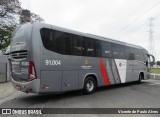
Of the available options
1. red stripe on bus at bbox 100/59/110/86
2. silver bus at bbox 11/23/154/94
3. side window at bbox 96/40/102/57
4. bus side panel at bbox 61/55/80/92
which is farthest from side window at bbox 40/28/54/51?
red stripe on bus at bbox 100/59/110/86

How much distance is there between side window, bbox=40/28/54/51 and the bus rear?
20.7 inches

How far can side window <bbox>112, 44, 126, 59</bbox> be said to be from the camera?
497 inches

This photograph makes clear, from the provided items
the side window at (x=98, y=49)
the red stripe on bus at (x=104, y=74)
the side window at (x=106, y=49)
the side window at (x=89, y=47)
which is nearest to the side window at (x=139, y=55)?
the side window at (x=106, y=49)

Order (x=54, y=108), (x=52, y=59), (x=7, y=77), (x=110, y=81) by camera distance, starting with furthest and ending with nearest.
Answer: (x=7, y=77) < (x=110, y=81) < (x=52, y=59) < (x=54, y=108)

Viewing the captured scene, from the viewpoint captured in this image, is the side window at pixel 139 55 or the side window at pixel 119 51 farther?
the side window at pixel 139 55

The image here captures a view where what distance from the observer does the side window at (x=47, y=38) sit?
26.4 ft

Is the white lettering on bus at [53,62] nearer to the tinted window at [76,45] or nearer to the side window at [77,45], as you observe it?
the tinted window at [76,45]

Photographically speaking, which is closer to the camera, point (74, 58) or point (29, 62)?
point (29, 62)

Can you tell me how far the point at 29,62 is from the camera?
7754 mm

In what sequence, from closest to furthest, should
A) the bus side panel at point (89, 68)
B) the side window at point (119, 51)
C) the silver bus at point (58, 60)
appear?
the silver bus at point (58, 60)
the bus side panel at point (89, 68)
the side window at point (119, 51)

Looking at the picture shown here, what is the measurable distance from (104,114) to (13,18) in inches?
1056

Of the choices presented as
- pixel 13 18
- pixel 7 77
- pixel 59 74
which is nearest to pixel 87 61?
pixel 59 74

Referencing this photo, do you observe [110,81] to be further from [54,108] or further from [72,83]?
[54,108]

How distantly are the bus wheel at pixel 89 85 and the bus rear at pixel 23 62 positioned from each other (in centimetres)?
312
